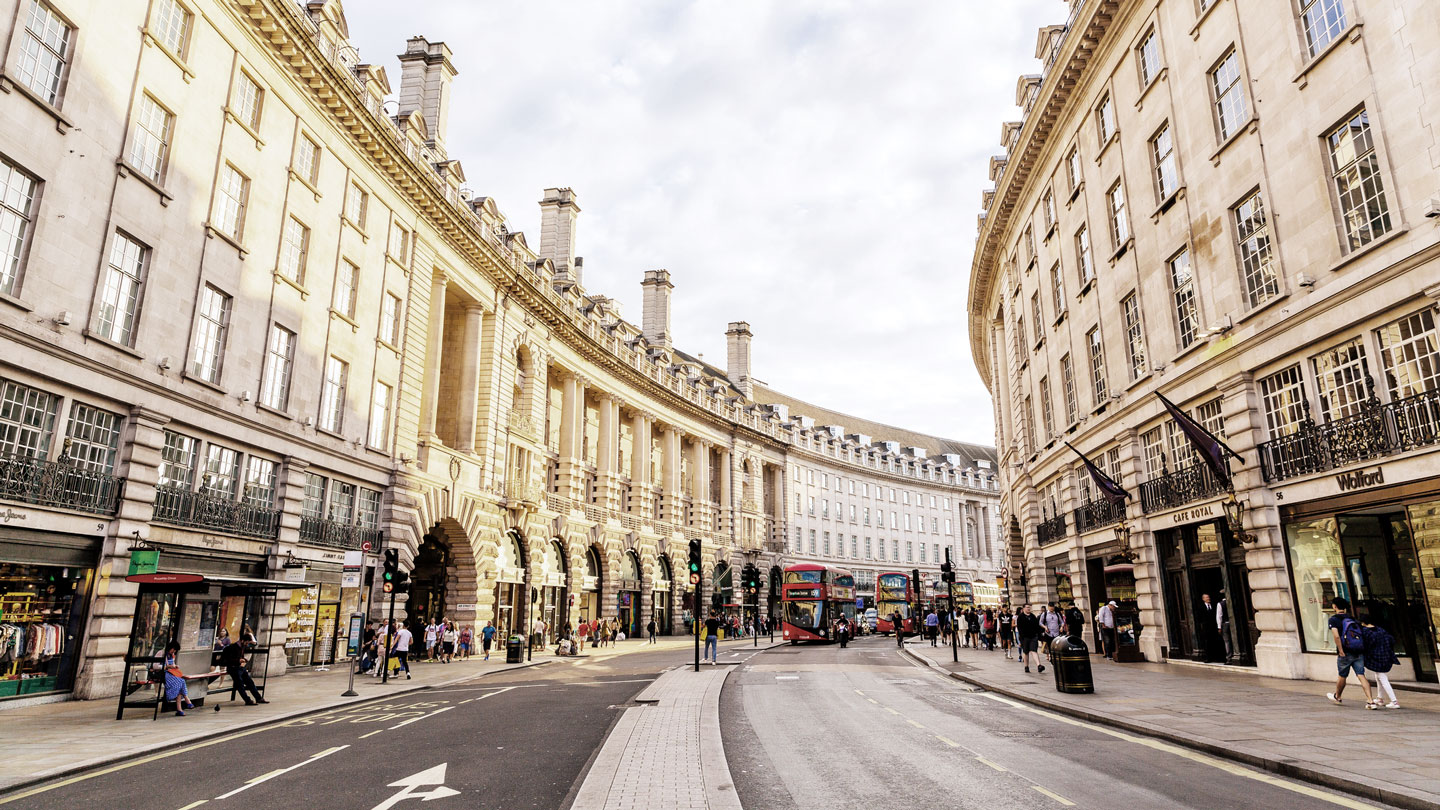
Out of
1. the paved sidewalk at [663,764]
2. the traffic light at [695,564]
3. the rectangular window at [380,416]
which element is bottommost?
the paved sidewalk at [663,764]

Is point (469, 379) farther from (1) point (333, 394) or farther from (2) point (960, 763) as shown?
(2) point (960, 763)

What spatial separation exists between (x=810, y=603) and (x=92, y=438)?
1428 inches

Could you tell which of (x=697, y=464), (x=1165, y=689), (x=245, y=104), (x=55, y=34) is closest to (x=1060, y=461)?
(x=1165, y=689)

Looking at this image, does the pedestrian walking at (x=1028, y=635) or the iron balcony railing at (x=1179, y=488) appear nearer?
the iron balcony railing at (x=1179, y=488)

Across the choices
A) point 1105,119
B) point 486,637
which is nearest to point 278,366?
point 486,637

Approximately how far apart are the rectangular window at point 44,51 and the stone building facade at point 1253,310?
2505 cm

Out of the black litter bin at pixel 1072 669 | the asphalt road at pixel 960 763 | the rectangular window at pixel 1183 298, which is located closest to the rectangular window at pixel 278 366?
the asphalt road at pixel 960 763

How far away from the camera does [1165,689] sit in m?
16.1

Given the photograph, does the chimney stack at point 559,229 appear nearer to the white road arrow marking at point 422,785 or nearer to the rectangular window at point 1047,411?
the rectangular window at point 1047,411

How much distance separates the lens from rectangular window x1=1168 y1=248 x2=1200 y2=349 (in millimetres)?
20672

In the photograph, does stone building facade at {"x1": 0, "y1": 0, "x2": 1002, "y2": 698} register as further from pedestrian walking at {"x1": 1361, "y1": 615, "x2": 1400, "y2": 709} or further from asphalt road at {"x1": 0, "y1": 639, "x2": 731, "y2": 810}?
pedestrian walking at {"x1": 1361, "y1": 615, "x2": 1400, "y2": 709}

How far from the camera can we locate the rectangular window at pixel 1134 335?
23281 mm

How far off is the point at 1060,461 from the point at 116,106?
1172 inches

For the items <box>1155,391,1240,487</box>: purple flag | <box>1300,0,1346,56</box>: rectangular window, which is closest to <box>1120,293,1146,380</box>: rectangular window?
<box>1155,391,1240,487</box>: purple flag
